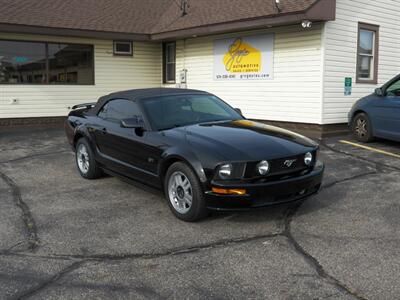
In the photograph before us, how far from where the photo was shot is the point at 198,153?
15.9 ft

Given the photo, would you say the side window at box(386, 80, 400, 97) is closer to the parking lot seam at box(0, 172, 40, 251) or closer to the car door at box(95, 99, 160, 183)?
the car door at box(95, 99, 160, 183)

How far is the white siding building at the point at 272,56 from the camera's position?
11.0 m

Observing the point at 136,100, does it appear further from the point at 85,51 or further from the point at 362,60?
the point at 85,51

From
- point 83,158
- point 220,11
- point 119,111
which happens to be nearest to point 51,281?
point 119,111

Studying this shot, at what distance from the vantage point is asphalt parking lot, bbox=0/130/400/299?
11.8 feet

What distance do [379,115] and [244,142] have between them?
579 cm

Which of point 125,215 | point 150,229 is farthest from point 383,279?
point 125,215

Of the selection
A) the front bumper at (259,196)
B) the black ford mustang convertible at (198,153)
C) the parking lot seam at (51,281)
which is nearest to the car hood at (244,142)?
the black ford mustang convertible at (198,153)

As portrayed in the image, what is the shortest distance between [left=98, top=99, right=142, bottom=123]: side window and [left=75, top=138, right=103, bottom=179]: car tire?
0.58 meters

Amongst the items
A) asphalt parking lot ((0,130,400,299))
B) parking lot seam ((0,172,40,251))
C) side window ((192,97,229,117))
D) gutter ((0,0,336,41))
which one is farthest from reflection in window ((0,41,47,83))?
side window ((192,97,229,117))

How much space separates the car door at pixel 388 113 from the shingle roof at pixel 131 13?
2.84 meters

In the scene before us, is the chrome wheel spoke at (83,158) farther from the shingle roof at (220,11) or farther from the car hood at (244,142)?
the shingle roof at (220,11)

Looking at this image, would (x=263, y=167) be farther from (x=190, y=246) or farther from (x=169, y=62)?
(x=169, y=62)

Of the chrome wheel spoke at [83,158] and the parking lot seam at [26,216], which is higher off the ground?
the chrome wheel spoke at [83,158]
